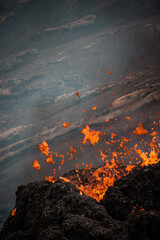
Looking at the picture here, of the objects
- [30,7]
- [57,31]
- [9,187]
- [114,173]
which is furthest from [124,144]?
[30,7]

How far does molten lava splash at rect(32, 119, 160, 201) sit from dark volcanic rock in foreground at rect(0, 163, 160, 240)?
0.80m

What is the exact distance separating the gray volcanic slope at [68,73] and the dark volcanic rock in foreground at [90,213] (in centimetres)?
1100

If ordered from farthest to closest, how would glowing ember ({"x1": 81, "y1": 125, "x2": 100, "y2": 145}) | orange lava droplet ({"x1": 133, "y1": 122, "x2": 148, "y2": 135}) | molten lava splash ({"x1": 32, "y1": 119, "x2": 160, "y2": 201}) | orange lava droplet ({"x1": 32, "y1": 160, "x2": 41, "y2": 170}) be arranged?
1. orange lava droplet ({"x1": 32, "y1": 160, "x2": 41, "y2": 170})
2. glowing ember ({"x1": 81, "y1": 125, "x2": 100, "y2": 145})
3. orange lava droplet ({"x1": 133, "y1": 122, "x2": 148, "y2": 135})
4. molten lava splash ({"x1": 32, "y1": 119, "x2": 160, "y2": 201})

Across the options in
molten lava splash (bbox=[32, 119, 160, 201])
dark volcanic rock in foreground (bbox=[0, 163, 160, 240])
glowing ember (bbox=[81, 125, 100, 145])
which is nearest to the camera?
dark volcanic rock in foreground (bbox=[0, 163, 160, 240])

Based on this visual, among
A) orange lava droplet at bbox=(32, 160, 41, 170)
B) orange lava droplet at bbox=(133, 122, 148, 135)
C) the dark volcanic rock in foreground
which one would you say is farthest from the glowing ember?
the dark volcanic rock in foreground

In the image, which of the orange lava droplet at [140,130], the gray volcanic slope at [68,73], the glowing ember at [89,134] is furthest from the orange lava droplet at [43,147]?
the orange lava droplet at [140,130]

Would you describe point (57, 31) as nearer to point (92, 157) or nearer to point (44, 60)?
point (44, 60)

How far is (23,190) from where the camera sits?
482 centimetres

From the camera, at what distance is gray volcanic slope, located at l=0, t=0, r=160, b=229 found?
19.2 metres

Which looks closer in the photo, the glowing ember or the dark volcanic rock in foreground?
the dark volcanic rock in foreground

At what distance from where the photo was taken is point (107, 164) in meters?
9.62

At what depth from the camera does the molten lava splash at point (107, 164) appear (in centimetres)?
675

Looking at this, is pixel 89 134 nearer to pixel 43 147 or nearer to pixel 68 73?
pixel 43 147

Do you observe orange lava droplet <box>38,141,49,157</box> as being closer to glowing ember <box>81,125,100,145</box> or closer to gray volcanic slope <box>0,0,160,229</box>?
gray volcanic slope <box>0,0,160,229</box>
